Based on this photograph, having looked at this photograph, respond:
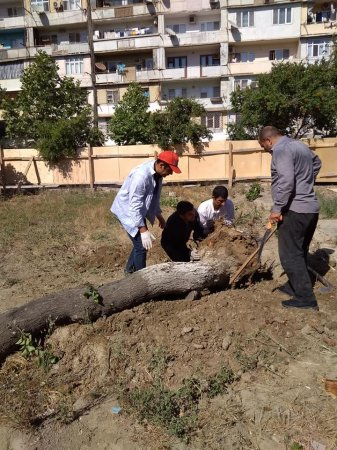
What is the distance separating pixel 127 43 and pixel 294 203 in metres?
31.6

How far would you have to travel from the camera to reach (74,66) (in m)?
33.1

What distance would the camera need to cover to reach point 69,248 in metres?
7.59

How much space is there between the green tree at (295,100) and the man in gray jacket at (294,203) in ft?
49.3

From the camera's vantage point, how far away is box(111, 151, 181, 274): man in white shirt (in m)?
4.23

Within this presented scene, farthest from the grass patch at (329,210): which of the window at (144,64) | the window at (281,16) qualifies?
the window at (144,64)

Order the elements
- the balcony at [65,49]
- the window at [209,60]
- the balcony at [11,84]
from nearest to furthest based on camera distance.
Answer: the balcony at [65,49]
the balcony at [11,84]
the window at [209,60]

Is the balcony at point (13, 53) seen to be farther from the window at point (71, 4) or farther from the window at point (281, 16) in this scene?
the window at point (281, 16)

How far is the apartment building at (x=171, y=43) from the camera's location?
30469 millimetres

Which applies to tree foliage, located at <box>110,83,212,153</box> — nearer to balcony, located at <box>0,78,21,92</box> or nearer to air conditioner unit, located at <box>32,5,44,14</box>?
balcony, located at <box>0,78,21,92</box>

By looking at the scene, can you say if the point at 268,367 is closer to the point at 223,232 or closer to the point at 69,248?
the point at 223,232

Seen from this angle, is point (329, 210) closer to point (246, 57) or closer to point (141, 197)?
point (141, 197)

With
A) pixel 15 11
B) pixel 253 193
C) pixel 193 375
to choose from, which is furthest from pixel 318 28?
pixel 193 375

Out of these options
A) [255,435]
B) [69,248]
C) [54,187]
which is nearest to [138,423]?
[255,435]

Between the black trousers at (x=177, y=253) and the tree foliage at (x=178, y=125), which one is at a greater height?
the tree foliage at (x=178, y=125)
